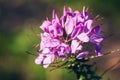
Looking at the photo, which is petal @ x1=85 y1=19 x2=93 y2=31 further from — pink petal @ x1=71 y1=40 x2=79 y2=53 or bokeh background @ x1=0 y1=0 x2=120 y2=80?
bokeh background @ x1=0 y1=0 x2=120 y2=80

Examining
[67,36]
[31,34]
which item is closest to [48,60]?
[67,36]

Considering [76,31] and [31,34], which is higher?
[31,34]


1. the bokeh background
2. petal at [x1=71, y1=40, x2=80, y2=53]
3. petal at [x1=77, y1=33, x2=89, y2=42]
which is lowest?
petal at [x1=71, y1=40, x2=80, y2=53]

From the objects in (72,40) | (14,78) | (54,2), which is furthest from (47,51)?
(54,2)

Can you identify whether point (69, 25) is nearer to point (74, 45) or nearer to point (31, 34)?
point (74, 45)

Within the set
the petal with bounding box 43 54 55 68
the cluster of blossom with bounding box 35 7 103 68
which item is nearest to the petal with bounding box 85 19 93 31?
the cluster of blossom with bounding box 35 7 103 68

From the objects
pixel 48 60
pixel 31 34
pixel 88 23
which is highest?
pixel 31 34
